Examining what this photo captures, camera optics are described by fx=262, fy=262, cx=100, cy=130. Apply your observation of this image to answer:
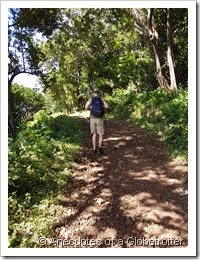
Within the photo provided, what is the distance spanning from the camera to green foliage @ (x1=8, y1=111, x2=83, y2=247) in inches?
172

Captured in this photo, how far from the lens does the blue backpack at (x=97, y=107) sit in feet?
23.7

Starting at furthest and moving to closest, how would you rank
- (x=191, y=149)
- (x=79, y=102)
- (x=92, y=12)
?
(x=79, y=102) < (x=92, y=12) < (x=191, y=149)

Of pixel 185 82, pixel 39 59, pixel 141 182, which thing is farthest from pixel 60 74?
pixel 141 182

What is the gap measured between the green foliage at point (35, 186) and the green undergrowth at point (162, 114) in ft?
10.2

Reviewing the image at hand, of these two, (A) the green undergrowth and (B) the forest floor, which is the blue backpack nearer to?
(B) the forest floor

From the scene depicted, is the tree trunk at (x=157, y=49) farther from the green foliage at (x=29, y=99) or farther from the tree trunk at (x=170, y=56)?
the green foliage at (x=29, y=99)

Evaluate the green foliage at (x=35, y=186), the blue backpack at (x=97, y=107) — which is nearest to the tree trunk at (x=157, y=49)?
the blue backpack at (x=97, y=107)

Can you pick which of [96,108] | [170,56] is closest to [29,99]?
[170,56]

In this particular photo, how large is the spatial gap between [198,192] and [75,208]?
7.64 feet

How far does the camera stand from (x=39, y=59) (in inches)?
580

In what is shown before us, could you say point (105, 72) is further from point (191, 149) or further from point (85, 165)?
point (191, 149)

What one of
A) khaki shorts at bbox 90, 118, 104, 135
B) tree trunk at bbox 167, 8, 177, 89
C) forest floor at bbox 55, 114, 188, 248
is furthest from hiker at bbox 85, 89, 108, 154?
tree trunk at bbox 167, 8, 177, 89

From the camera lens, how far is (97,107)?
7270mm

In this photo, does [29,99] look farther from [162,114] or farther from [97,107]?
[97,107]
